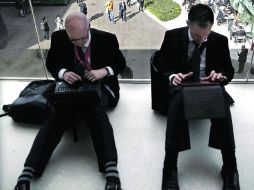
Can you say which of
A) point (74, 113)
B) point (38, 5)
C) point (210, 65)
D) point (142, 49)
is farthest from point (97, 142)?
point (38, 5)

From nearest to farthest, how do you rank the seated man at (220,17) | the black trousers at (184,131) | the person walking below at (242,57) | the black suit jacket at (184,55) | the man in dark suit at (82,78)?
the black trousers at (184,131) < the man in dark suit at (82,78) < the black suit jacket at (184,55) < the seated man at (220,17) < the person walking below at (242,57)

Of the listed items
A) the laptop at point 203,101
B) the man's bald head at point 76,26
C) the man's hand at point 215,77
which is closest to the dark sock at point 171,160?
the laptop at point 203,101

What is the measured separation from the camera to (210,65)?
9.23ft

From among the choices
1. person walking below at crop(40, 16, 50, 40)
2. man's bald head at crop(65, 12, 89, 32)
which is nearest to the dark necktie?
man's bald head at crop(65, 12, 89, 32)

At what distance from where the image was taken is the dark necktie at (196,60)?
2760 millimetres

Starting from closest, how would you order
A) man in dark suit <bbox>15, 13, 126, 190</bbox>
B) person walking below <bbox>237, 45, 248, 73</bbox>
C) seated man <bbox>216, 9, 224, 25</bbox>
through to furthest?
man in dark suit <bbox>15, 13, 126, 190</bbox> → seated man <bbox>216, 9, 224, 25</bbox> → person walking below <bbox>237, 45, 248, 73</bbox>

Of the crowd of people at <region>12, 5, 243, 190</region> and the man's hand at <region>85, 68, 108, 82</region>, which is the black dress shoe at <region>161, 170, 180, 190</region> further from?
the man's hand at <region>85, 68, 108, 82</region>

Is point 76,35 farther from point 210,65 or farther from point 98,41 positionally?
point 210,65

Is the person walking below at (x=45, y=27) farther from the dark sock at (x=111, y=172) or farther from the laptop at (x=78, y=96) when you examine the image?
the dark sock at (x=111, y=172)

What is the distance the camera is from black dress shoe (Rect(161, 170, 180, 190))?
245cm

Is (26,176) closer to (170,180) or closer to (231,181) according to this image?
(170,180)

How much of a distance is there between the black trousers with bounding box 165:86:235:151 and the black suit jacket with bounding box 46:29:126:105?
2.44 ft

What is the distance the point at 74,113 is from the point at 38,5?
1.47 meters

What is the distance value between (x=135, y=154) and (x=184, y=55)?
88cm
